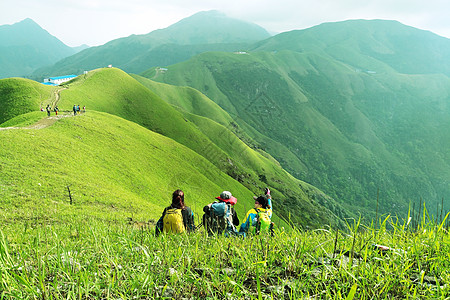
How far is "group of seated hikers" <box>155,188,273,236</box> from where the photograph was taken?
6.19m

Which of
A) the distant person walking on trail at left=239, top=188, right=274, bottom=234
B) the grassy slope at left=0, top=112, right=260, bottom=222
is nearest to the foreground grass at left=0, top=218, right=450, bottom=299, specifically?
the grassy slope at left=0, top=112, right=260, bottom=222

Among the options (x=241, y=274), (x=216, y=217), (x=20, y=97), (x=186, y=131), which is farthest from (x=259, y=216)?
(x=186, y=131)

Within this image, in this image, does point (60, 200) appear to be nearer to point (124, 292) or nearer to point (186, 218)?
point (186, 218)

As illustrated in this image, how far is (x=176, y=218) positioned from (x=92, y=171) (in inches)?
965

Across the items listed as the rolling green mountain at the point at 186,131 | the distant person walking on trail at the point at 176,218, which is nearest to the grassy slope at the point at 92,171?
the distant person walking on trail at the point at 176,218

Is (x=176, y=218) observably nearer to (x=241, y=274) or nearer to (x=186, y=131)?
(x=241, y=274)

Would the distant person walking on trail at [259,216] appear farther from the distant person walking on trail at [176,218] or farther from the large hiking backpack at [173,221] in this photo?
the large hiking backpack at [173,221]

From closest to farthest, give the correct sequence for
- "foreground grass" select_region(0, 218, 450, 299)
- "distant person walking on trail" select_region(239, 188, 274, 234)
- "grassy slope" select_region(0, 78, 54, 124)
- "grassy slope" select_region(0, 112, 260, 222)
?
"foreground grass" select_region(0, 218, 450, 299) < "distant person walking on trail" select_region(239, 188, 274, 234) < "grassy slope" select_region(0, 112, 260, 222) < "grassy slope" select_region(0, 78, 54, 124)

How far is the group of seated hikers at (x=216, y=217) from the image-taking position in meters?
6.19

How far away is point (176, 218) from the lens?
6.29 metres

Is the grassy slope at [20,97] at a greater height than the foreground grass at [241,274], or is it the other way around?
the grassy slope at [20,97]

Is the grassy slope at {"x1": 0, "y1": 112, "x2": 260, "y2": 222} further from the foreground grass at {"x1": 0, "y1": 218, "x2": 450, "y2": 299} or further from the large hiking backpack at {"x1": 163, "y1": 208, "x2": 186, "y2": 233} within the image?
the foreground grass at {"x1": 0, "y1": 218, "x2": 450, "y2": 299}

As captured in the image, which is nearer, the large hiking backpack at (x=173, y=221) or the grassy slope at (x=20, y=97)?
the large hiking backpack at (x=173, y=221)

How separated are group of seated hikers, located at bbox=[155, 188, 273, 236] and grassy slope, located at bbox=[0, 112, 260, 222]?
0.52m
